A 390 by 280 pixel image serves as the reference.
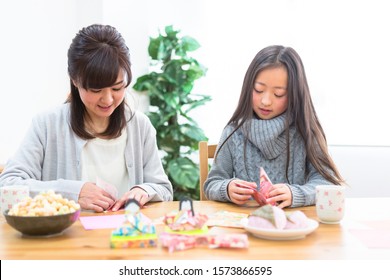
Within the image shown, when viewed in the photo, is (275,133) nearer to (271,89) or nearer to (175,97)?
(271,89)

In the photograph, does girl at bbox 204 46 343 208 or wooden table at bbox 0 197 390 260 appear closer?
wooden table at bbox 0 197 390 260

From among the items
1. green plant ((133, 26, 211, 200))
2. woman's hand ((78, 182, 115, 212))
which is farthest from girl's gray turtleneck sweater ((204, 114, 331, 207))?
green plant ((133, 26, 211, 200))

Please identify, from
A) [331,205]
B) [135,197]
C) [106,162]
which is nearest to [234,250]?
[331,205]

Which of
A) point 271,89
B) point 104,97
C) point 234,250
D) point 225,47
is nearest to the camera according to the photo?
point 234,250

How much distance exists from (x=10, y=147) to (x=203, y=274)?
2.32m

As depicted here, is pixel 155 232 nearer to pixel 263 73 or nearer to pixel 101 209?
pixel 101 209

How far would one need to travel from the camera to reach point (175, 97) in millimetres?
3781

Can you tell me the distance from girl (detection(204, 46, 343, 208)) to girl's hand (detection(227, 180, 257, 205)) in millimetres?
110

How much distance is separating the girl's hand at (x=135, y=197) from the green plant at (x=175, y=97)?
6.91 ft

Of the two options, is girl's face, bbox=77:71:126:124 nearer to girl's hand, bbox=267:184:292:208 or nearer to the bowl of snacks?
the bowl of snacks

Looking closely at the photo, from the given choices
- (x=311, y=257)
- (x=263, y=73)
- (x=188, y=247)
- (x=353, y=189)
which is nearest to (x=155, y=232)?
(x=188, y=247)

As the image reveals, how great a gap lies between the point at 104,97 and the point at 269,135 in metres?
0.62

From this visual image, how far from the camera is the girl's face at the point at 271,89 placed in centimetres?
177

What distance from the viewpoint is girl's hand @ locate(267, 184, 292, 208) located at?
1521 mm
